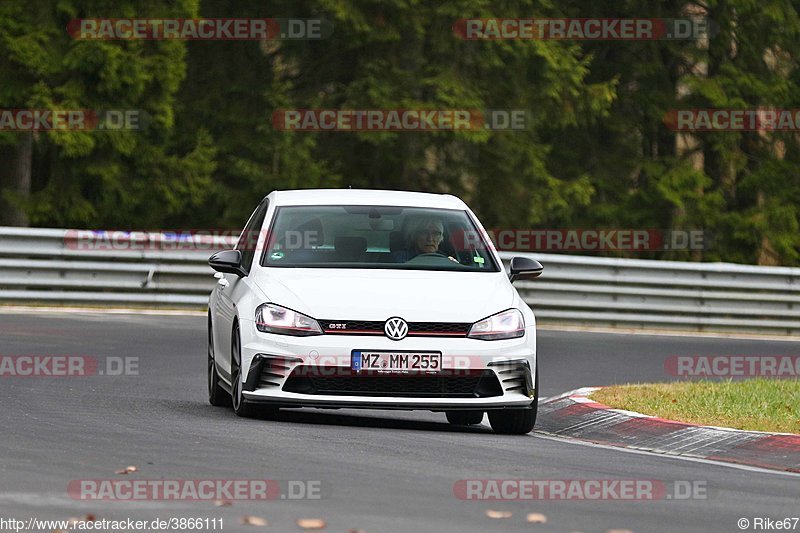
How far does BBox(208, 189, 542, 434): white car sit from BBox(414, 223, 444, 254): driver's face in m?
0.02

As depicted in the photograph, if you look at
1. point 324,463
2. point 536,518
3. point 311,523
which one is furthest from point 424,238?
point 311,523

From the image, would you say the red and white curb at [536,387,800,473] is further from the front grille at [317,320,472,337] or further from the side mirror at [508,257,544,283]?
the front grille at [317,320,472,337]

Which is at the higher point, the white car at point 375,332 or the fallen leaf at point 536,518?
the white car at point 375,332

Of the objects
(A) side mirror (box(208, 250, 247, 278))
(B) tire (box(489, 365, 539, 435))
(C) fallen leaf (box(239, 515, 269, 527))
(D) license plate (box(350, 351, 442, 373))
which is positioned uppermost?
(A) side mirror (box(208, 250, 247, 278))

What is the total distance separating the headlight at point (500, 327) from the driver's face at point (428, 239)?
1.09 m

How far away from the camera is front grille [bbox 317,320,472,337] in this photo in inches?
464

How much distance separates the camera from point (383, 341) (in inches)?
464

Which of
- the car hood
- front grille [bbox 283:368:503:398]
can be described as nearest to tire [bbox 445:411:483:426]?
the car hood

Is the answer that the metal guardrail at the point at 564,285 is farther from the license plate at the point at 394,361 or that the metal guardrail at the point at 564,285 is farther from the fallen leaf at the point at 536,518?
the fallen leaf at the point at 536,518

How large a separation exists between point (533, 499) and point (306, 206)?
4.79m

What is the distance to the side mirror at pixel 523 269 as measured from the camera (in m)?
13.0

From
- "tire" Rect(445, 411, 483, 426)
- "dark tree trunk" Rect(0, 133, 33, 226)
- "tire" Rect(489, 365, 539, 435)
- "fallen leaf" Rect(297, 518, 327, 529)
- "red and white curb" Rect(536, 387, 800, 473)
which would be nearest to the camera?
"fallen leaf" Rect(297, 518, 327, 529)

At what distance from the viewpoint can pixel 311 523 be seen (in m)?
8.14

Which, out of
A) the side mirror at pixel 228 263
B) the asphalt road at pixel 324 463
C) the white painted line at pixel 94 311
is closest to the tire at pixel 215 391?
the asphalt road at pixel 324 463
